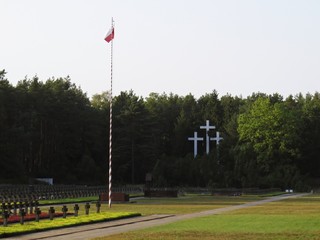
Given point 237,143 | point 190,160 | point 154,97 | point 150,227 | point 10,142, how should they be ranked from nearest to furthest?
point 150,227
point 10,142
point 190,160
point 237,143
point 154,97

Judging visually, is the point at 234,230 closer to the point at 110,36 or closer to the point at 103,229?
the point at 103,229

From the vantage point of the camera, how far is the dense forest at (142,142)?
3639 inches

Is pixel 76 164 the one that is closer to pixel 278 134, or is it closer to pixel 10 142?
pixel 10 142

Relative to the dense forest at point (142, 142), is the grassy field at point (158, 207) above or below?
below

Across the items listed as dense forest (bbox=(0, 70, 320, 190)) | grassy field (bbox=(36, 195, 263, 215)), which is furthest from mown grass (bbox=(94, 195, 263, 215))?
dense forest (bbox=(0, 70, 320, 190))

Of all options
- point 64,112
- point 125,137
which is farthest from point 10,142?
point 125,137

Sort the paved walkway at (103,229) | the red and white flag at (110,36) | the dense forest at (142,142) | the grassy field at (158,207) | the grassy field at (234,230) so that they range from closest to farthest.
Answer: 1. the grassy field at (234,230)
2. the paved walkway at (103,229)
3. the grassy field at (158,207)
4. the red and white flag at (110,36)
5. the dense forest at (142,142)

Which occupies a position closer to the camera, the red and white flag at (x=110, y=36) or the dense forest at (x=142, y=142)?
the red and white flag at (x=110, y=36)

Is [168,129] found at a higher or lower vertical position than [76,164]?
higher

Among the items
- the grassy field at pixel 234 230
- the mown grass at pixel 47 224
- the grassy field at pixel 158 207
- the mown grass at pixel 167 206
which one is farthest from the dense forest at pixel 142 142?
the grassy field at pixel 234 230

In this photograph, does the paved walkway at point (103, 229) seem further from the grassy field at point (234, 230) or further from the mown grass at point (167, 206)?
the mown grass at point (167, 206)

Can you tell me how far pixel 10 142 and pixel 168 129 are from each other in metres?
41.2

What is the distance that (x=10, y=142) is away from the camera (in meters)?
88.4

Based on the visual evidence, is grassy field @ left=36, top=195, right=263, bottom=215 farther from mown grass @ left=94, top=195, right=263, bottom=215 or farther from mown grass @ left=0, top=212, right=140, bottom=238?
mown grass @ left=0, top=212, right=140, bottom=238
